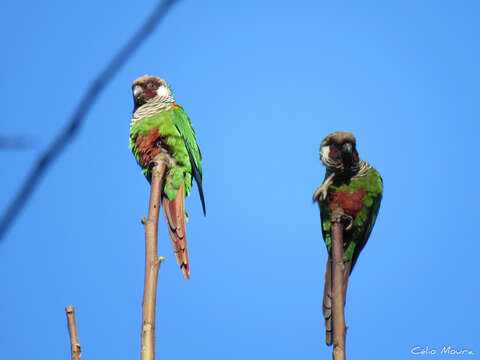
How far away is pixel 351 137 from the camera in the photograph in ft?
17.6

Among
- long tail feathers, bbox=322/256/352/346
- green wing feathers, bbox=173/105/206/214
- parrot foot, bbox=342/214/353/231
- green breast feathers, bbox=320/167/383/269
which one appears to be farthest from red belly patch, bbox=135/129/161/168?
long tail feathers, bbox=322/256/352/346

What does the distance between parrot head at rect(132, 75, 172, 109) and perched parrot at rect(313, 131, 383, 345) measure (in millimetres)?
2403

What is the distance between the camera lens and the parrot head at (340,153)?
527 centimetres

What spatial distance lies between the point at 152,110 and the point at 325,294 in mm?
3088

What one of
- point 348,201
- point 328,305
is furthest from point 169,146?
point 328,305

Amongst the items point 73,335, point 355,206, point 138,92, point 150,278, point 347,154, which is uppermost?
point 138,92

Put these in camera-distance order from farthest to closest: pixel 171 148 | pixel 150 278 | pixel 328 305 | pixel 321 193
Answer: pixel 171 148 < pixel 321 193 < pixel 328 305 < pixel 150 278

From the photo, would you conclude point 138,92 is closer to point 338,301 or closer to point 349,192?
point 349,192

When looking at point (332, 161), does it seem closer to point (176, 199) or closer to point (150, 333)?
point (176, 199)

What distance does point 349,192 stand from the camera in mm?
5133

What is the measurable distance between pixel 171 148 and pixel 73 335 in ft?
11.9

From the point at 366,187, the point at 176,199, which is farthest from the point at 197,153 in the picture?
→ the point at 366,187

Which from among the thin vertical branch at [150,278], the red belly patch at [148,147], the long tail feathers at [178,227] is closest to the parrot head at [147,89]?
the red belly patch at [148,147]

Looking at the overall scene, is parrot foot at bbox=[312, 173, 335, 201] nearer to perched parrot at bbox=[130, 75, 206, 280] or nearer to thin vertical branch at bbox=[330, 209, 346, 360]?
perched parrot at bbox=[130, 75, 206, 280]
